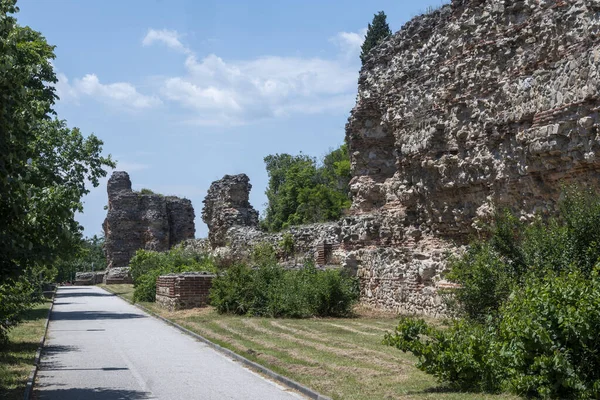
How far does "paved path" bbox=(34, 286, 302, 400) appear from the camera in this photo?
10289 millimetres

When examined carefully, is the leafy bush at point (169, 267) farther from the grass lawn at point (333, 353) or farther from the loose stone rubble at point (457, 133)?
the grass lawn at point (333, 353)

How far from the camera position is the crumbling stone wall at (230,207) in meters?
36.4

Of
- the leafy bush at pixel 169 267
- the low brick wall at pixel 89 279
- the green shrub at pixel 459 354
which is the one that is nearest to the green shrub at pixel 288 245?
the leafy bush at pixel 169 267

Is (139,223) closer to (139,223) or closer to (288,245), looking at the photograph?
(139,223)

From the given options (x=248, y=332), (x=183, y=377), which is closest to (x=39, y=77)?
(x=248, y=332)

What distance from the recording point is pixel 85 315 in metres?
26.3

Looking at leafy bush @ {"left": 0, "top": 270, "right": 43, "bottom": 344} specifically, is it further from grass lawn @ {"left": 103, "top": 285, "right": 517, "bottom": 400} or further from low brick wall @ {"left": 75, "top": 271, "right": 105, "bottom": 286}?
low brick wall @ {"left": 75, "top": 271, "right": 105, "bottom": 286}

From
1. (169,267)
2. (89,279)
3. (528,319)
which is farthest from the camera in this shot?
(89,279)

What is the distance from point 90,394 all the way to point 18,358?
155 inches

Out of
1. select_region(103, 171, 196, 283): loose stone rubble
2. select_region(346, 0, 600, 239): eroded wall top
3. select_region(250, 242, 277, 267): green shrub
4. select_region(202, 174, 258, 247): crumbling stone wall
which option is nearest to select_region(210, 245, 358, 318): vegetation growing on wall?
select_region(346, 0, 600, 239): eroded wall top

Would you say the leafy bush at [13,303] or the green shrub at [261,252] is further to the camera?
the green shrub at [261,252]

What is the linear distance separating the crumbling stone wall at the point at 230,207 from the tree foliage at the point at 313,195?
1644cm

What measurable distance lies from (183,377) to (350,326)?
680 centimetres

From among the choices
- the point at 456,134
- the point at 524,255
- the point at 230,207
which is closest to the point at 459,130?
the point at 456,134
